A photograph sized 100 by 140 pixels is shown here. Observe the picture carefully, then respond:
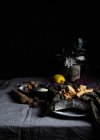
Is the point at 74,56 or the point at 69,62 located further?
the point at 74,56

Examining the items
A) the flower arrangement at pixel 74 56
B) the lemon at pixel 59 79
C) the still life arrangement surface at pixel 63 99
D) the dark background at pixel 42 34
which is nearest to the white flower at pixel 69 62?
the flower arrangement at pixel 74 56

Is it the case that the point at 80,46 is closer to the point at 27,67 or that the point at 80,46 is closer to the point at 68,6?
the point at 68,6

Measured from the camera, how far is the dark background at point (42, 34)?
3.04m

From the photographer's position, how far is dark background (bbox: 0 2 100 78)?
3.04 metres

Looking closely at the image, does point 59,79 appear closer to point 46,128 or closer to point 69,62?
point 69,62

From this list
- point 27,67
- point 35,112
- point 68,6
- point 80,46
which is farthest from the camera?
point 27,67

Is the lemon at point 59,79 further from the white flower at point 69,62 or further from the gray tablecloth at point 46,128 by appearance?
the gray tablecloth at point 46,128

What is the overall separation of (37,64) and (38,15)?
0.57m

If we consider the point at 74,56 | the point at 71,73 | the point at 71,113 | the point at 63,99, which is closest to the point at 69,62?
the point at 71,73

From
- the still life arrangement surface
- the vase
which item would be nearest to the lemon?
the vase

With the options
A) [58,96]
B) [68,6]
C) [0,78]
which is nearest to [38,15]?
[68,6]

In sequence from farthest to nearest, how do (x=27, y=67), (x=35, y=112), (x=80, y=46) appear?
(x=27, y=67) → (x=80, y=46) → (x=35, y=112)

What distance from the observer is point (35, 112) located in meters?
1.53

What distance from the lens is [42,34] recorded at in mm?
3131
